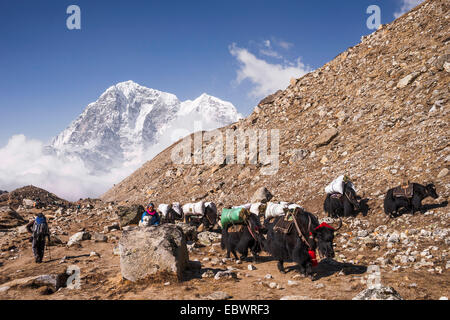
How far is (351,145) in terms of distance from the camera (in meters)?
14.4

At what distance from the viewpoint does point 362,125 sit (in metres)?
15.4

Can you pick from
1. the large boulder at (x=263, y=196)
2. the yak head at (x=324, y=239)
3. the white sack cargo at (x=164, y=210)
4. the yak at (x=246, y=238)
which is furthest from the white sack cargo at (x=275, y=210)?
the white sack cargo at (x=164, y=210)

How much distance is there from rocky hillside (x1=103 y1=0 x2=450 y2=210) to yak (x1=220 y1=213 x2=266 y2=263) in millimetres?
4450

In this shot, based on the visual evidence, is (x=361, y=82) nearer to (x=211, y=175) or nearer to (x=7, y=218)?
(x=211, y=175)

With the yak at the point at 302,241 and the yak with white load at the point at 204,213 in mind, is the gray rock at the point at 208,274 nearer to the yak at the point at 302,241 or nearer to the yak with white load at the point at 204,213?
the yak at the point at 302,241

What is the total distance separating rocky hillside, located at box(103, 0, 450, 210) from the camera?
11.1m

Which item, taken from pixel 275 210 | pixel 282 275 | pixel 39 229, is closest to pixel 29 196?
pixel 39 229

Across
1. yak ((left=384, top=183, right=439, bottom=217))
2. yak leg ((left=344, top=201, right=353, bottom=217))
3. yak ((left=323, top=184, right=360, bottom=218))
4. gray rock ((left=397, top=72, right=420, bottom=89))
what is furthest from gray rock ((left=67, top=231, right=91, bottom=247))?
gray rock ((left=397, top=72, right=420, bottom=89))

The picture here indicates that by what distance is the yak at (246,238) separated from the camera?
764cm

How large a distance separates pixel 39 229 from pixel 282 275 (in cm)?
708
